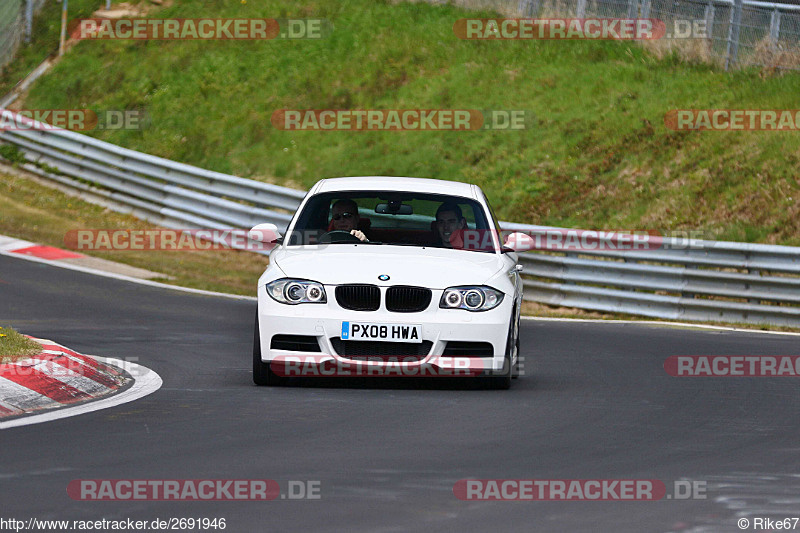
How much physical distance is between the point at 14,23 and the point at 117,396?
25.7 metres

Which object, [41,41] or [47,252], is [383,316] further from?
[41,41]

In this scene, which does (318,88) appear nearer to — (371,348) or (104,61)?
(104,61)

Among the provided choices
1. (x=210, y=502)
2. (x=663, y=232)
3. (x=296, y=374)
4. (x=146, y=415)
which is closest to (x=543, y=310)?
(x=663, y=232)

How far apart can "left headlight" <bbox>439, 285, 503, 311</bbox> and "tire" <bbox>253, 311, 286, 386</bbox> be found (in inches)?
50.5

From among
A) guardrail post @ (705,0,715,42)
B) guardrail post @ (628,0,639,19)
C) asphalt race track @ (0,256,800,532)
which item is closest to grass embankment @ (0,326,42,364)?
asphalt race track @ (0,256,800,532)

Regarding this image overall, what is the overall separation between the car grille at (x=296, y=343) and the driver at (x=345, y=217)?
Result: 5.11ft

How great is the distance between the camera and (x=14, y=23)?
32.6 metres

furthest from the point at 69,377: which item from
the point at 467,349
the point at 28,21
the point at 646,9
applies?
the point at 28,21

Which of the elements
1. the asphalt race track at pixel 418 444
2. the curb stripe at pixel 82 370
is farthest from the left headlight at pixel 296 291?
the curb stripe at pixel 82 370

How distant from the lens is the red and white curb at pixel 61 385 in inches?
318

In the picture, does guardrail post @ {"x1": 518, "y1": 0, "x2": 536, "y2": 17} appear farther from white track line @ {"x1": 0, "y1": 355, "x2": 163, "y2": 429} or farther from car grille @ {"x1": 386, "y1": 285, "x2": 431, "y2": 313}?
car grille @ {"x1": 386, "y1": 285, "x2": 431, "y2": 313}

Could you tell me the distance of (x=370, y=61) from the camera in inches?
1136

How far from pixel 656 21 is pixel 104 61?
40.3 feet

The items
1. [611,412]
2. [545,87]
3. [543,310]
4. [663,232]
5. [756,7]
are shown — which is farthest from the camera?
[545,87]
